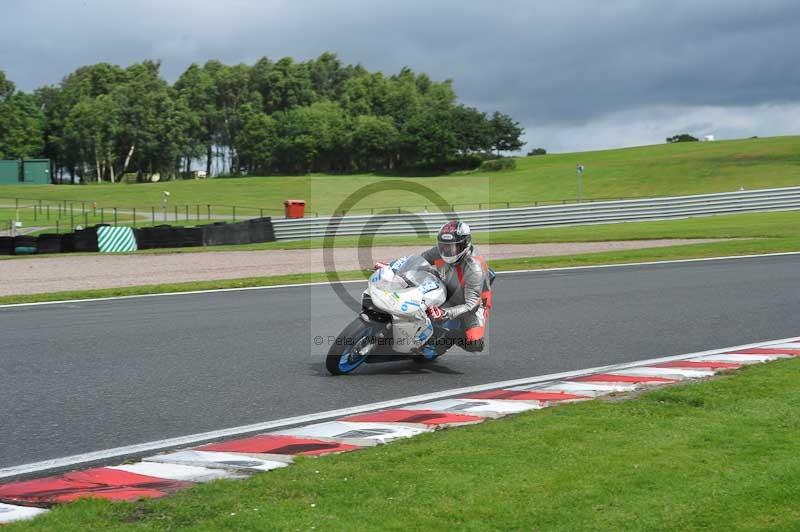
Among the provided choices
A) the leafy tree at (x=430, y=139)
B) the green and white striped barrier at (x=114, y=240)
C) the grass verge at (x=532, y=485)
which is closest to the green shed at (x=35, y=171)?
the leafy tree at (x=430, y=139)

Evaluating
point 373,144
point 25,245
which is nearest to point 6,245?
point 25,245

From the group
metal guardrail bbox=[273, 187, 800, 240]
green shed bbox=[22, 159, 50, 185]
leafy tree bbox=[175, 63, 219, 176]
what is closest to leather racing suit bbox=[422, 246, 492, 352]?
metal guardrail bbox=[273, 187, 800, 240]

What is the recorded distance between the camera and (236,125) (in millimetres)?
146750

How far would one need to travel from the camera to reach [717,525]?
14.9ft

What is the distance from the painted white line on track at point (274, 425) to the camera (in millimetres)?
6102

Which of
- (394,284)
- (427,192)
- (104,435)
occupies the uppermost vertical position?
(427,192)

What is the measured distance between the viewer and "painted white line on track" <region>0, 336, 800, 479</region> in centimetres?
610

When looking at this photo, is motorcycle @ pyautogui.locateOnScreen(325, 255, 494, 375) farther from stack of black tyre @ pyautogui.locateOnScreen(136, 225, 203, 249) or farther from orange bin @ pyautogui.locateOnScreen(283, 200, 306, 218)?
orange bin @ pyautogui.locateOnScreen(283, 200, 306, 218)

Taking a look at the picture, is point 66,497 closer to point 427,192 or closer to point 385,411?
point 385,411

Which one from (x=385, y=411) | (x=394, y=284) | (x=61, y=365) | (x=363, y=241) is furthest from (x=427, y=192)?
(x=363, y=241)

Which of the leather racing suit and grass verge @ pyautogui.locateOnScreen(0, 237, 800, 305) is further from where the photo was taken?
grass verge @ pyautogui.locateOnScreen(0, 237, 800, 305)

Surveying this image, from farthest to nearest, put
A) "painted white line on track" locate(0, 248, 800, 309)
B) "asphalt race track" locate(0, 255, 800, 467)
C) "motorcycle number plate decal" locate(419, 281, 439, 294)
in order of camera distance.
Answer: "painted white line on track" locate(0, 248, 800, 309) → "motorcycle number plate decal" locate(419, 281, 439, 294) → "asphalt race track" locate(0, 255, 800, 467)

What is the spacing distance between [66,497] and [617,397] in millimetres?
4414

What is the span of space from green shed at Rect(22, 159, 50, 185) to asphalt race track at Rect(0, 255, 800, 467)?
100112 millimetres
